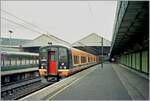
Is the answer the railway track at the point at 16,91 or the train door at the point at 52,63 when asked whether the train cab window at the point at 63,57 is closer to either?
the train door at the point at 52,63

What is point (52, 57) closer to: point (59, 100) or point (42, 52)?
point (42, 52)

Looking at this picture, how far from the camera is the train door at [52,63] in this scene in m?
19.3

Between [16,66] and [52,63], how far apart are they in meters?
4.45

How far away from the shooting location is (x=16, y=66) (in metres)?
22.7

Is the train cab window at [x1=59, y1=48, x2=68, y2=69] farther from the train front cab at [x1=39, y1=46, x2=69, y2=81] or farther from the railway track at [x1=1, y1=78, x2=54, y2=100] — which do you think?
the railway track at [x1=1, y1=78, x2=54, y2=100]

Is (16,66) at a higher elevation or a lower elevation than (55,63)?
lower

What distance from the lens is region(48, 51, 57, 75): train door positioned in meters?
19.3

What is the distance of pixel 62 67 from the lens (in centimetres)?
1928

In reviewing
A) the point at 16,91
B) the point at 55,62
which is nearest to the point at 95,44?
the point at 55,62

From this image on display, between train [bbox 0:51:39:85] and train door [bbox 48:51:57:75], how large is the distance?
9.81 feet

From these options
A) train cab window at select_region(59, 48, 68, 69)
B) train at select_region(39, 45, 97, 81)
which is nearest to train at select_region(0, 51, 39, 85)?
train at select_region(39, 45, 97, 81)

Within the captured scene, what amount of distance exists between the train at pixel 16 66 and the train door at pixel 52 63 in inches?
118

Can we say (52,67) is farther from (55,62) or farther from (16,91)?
(16,91)

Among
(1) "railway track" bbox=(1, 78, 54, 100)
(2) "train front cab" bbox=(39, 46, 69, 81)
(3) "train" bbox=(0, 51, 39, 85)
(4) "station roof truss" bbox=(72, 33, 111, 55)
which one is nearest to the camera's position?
(1) "railway track" bbox=(1, 78, 54, 100)
